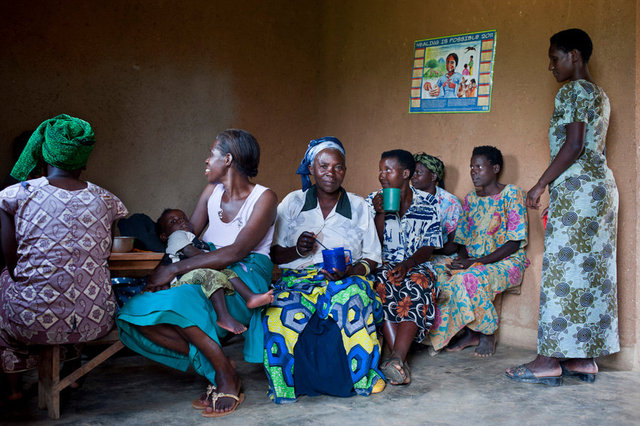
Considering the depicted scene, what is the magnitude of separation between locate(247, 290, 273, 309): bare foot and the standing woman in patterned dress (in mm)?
1753

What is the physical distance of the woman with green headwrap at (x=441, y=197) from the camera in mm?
5090

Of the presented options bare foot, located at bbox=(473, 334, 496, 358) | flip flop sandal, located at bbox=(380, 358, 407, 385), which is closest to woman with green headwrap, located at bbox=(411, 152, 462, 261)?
bare foot, located at bbox=(473, 334, 496, 358)

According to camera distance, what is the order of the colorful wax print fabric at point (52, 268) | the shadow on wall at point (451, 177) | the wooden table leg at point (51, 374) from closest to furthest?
1. the colorful wax print fabric at point (52, 268)
2. the wooden table leg at point (51, 374)
3. the shadow on wall at point (451, 177)

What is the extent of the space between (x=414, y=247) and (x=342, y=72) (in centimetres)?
272

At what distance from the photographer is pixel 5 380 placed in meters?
3.60

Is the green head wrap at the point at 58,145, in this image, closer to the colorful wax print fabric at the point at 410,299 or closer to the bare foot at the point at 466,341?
the colorful wax print fabric at the point at 410,299

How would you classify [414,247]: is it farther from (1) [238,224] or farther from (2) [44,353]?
(2) [44,353]

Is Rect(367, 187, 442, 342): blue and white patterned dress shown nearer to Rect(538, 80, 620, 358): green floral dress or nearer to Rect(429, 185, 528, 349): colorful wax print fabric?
Rect(429, 185, 528, 349): colorful wax print fabric

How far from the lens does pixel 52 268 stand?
3.01 metres

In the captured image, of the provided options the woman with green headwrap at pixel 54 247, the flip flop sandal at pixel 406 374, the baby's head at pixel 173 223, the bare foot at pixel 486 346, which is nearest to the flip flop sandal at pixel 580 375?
the bare foot at pixel 486 346

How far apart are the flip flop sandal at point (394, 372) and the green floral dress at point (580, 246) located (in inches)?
36.7

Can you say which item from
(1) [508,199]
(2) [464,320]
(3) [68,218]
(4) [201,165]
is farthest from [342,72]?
(3) [68,218]

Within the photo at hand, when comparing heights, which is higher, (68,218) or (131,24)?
(131,24)

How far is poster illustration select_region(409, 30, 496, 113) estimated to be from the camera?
5172 millimetres
